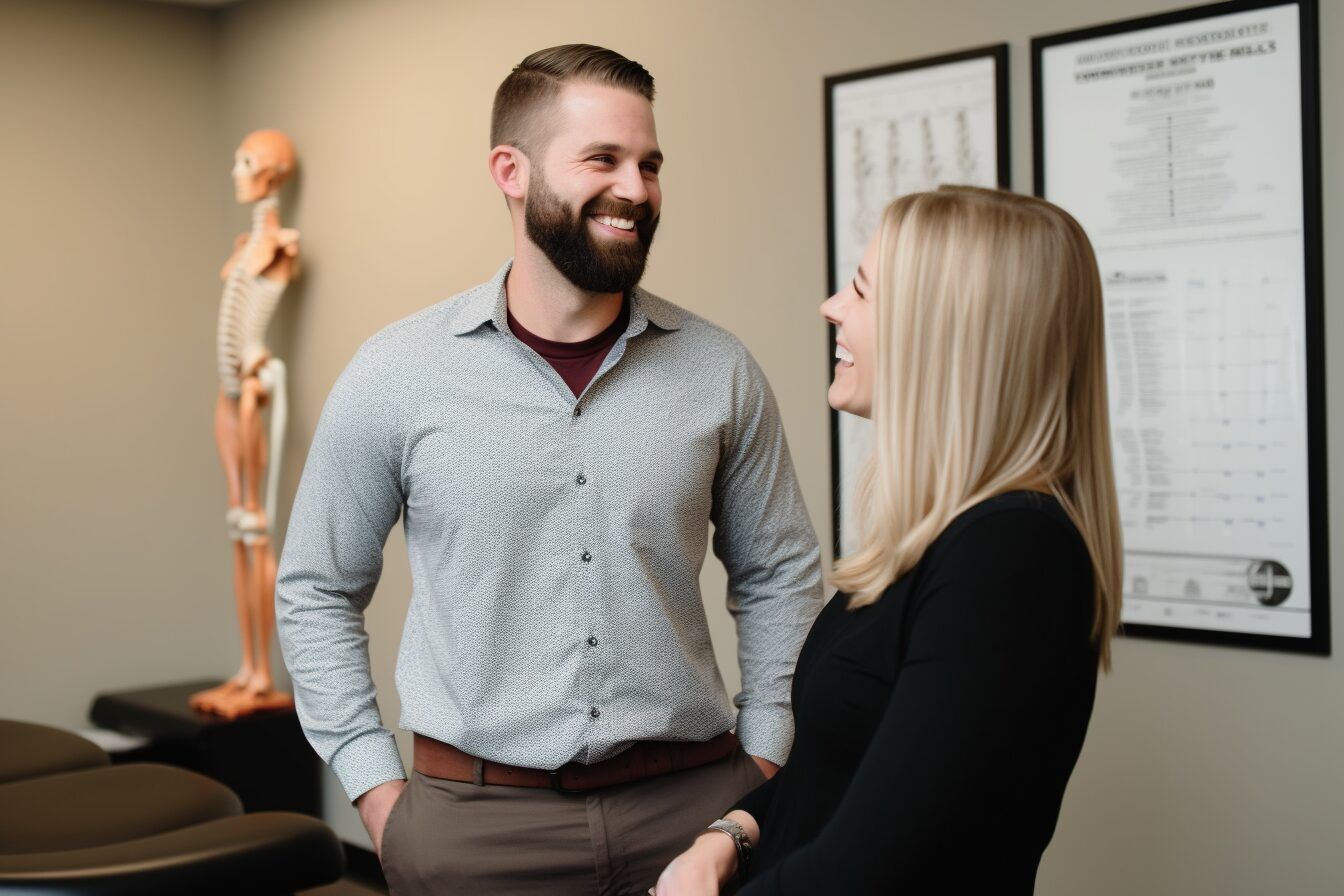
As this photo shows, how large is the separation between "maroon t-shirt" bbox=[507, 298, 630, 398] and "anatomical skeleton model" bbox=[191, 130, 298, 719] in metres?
2.51

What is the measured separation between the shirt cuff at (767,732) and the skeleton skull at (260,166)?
2.94m

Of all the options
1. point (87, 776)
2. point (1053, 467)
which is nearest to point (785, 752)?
point (1053, 467)

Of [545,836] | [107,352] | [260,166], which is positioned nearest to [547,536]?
[545,836]

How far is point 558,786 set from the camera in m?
1.78

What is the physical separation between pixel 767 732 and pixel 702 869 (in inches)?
23.8

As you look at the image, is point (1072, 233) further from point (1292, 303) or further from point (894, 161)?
point (894, 161)

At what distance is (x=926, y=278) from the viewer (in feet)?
3.91

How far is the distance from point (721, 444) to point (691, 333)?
17 centimetres

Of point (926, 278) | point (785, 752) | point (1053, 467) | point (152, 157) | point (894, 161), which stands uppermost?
point (152, 157)

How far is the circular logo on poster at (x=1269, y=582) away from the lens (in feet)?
8.07

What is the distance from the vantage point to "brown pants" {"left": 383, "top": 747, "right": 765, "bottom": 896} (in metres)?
1.77

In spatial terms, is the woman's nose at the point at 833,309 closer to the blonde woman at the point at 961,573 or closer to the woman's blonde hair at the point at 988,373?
the blonde woman at the point at 961,573

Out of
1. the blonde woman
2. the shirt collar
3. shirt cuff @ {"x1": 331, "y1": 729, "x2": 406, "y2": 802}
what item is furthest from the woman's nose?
shirt cuff @ {"x1": 331, "y1": 729, "x2": 406, "y2": 802}

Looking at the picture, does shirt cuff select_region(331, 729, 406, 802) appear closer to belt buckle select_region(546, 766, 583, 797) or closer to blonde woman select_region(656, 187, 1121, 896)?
belt buckle select_region(546, 766, 583, 797)
